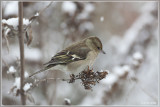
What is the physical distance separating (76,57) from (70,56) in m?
0.05

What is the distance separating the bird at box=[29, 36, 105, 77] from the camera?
1774mm

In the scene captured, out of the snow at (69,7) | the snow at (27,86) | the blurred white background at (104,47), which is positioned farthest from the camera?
the snow at (69,7)

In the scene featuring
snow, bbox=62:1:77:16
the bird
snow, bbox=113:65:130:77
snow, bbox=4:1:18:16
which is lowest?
snow, bbox=113:65:130:77

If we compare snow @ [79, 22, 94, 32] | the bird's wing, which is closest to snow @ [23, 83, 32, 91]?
the bird's wing

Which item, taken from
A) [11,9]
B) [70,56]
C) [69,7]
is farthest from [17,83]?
[69,7]

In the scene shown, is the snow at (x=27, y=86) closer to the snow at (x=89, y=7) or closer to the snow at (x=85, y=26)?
the snow at (x=85, y=26)

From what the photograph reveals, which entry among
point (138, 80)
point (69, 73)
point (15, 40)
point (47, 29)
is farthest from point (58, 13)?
point (138, 80)

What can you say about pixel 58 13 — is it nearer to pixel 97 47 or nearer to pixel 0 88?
pixel 97 47

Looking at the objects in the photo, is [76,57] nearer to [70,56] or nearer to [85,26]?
[70,56]

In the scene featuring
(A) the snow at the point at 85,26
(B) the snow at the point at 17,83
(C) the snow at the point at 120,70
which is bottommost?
(B) the snow at the point at 17,83

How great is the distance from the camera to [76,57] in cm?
183

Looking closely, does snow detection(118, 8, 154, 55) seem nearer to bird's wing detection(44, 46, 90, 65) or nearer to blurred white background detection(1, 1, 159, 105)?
blurred white background detection(1, 1, 159, 105)

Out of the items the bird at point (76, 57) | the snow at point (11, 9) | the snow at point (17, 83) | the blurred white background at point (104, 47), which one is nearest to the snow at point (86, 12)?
→ the blurred white background at point (104, 47)

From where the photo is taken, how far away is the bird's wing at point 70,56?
1772 millimetres
